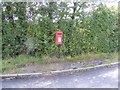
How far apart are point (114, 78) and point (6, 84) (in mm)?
3537

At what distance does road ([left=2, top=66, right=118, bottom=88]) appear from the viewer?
10.9 ft

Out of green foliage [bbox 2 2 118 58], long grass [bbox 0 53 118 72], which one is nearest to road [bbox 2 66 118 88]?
long grass [bbox 0 53 118 72]

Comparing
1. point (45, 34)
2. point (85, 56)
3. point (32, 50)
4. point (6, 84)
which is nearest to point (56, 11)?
point (45, 34)

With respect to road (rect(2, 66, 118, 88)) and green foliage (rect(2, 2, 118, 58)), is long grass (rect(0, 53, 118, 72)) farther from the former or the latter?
road (rect(2, 66, 118, 88))

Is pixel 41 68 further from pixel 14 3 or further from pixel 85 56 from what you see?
pixel 14 3

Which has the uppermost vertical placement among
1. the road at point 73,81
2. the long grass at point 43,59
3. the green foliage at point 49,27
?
the green foliage at point 49,27

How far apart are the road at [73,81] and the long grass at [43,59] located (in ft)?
3.75

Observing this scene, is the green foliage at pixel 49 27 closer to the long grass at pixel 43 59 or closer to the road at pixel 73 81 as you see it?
the long grass at pixel 43 59

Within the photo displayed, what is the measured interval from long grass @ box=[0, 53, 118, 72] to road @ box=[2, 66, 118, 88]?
45.0 inches

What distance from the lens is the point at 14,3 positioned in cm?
502

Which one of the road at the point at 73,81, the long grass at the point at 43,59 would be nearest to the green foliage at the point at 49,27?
the long grass at the point at 43,59

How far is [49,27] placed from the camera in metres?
5.39

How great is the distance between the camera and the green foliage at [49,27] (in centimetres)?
515

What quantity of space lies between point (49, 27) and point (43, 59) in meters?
1.58
